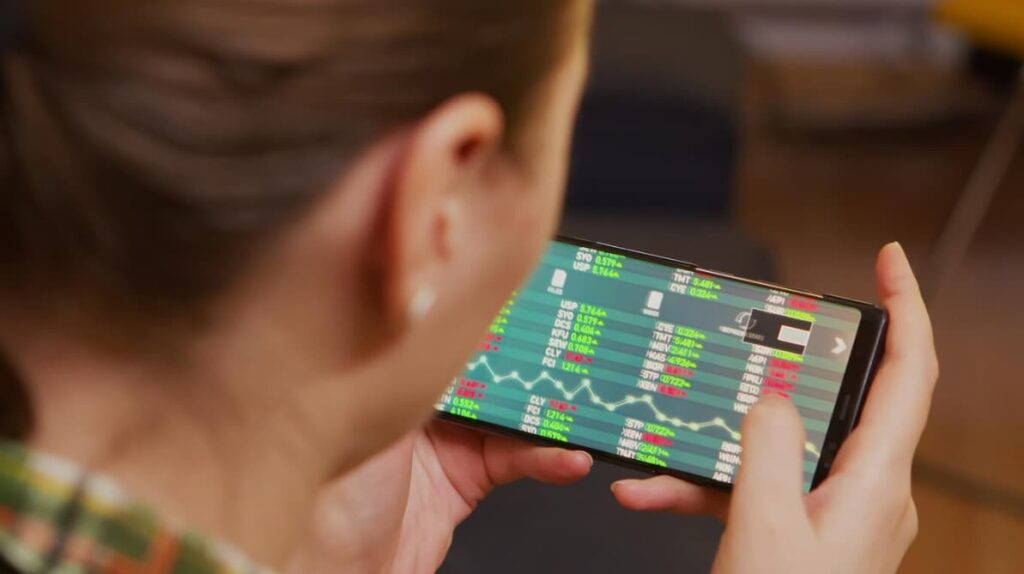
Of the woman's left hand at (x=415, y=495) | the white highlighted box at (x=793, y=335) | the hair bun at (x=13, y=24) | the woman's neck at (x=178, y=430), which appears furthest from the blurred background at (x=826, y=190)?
the hair bun at (x=13, y=24)

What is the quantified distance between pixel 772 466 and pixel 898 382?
0.35 feet

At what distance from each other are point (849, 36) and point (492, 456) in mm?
2388

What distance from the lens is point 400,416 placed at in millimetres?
539

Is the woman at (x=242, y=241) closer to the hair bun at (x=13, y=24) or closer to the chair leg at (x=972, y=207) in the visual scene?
the hair bun at (x=13, y=24)

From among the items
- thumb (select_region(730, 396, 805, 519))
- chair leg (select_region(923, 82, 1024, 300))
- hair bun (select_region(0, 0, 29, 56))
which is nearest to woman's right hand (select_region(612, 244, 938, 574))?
thumb (select_region(730, 396, 805, 519))

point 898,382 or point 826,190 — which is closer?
Answer: point 898,382

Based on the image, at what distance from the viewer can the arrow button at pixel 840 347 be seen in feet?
2.45

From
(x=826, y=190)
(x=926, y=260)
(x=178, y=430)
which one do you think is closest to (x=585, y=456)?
(x=178, y=430)

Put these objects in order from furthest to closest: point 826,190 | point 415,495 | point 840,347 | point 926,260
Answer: point 826,190 < point 926,260 < point 415,495 < point 840,347

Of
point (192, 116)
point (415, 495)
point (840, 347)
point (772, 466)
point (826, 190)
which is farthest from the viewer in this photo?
point (826, 190)

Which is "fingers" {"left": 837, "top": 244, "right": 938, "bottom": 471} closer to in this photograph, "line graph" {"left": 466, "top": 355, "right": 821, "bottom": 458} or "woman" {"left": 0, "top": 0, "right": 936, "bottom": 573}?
"line graph" {"left": 466, "top": 355, "right": 821, "bottom": 458}

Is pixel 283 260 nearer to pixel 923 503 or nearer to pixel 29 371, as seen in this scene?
pixel 29 371

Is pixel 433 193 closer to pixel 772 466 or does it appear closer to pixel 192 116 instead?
pixel 192 116

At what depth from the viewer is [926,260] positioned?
2021mm
